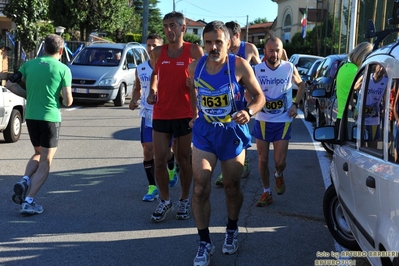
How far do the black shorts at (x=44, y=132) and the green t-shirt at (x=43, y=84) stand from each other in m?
0.05

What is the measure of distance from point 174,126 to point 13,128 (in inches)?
237

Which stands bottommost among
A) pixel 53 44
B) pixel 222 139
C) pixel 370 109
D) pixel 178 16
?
pixel 222 139

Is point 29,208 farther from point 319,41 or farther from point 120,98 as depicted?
point 319,41

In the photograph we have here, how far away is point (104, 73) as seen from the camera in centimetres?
1838

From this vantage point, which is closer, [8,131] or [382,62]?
[382,62]

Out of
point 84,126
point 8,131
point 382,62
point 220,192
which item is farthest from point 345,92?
point 84,126

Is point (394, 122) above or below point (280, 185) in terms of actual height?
above

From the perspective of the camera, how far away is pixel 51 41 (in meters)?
6.66

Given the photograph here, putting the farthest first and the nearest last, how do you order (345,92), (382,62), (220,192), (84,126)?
(84,126)
(220,192)
(345,92)
(382,62)

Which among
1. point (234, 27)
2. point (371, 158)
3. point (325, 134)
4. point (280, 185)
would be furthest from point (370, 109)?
point (234, 27)

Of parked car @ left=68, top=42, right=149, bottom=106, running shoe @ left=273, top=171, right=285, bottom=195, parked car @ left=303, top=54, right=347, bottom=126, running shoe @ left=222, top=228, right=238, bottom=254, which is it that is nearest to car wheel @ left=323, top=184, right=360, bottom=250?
running shoe @ left=222, top=228, right=238, bottom=254

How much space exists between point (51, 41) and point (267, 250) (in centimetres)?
316

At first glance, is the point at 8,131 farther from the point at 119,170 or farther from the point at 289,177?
the point at 289,177

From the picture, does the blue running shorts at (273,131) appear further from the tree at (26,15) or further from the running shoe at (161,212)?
the tree at (26,15)
